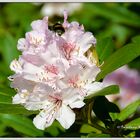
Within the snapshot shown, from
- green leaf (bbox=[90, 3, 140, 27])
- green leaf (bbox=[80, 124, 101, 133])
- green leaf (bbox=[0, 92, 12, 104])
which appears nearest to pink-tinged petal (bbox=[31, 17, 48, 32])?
green leaf (bbox=[0, 92, 12, 104])

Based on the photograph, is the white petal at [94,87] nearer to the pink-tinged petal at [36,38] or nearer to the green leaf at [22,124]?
the pink-tinged petal at [36,38]

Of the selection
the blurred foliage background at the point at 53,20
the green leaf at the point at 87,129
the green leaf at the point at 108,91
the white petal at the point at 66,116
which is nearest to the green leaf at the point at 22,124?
the blurred foliage background at the point at 53,20

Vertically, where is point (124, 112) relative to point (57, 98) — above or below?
below

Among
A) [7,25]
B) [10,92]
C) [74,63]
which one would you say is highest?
[74,63]

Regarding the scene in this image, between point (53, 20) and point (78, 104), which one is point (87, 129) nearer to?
point (78, 104)

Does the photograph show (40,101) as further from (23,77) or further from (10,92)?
(10,92)

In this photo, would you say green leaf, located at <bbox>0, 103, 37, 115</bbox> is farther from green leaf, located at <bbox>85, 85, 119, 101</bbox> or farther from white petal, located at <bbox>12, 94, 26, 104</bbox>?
green leaf, located at <bbox>85, 85, 119, 101</bbox>

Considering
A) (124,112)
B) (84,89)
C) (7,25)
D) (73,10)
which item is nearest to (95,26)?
(73,10)
